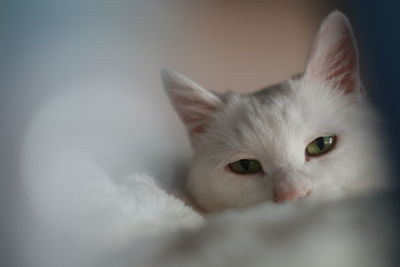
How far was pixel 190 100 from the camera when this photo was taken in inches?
46.7

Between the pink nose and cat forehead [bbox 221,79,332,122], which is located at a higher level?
cat forehead [bbox 221,79,332,122]

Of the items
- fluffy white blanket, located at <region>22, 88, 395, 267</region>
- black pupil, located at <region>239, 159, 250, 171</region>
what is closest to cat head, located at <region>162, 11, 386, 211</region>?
black pupil, located at <region>239, 159, 250, 171</region>

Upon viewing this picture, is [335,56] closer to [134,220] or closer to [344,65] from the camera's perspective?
[344,65]

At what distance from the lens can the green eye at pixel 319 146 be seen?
3.09 ft

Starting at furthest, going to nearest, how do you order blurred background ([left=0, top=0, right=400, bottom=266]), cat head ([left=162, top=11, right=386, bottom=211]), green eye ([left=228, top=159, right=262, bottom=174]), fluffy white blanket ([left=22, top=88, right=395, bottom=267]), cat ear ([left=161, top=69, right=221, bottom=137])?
cat ear ([left=161, top=69, right=221, bottom=137]) → green eye ([left=228, top=159, right=262, bottom=174]) → cat head ([left=162, top=11, right=386, bottom=211]) → blurred background ([left=0, top=0, right=400, bottom=266]) → fluffy white blanket ([left=22, top=88, right=395, bottom=267])

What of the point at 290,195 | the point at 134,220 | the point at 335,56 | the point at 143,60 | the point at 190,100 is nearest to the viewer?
the point at 134,220

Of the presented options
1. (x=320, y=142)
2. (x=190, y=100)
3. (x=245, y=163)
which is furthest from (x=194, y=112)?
(x=320, y=142)

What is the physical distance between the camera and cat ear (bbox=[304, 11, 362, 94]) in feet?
3.33

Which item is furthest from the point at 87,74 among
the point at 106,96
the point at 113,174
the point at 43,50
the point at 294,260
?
the point at 294,260

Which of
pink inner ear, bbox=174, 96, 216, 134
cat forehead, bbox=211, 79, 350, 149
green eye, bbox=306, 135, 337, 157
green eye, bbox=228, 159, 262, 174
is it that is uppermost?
pink inner ear, bbox=174, 96, 216, 134

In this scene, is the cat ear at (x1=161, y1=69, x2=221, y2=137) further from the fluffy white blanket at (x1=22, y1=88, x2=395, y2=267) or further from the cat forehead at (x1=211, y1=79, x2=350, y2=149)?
the fluffy white blanket at (x1=22, y1=88, x2=395, y2=267)

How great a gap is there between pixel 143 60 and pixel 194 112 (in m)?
0.28

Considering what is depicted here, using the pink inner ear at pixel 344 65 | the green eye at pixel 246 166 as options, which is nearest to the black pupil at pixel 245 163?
the green eye at pixel 246 166

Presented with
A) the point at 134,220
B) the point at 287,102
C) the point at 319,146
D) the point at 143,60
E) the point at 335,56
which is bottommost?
the point at 134,220
